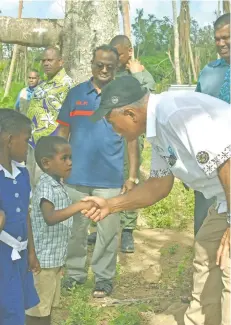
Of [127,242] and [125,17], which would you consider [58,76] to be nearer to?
[127,242]

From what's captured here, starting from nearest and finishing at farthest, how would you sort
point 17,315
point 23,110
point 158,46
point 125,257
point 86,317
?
point 17,315 → point 86,317 → point 125,257 → point 23,110 → point 158,46

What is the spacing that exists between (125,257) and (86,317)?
1.70 m

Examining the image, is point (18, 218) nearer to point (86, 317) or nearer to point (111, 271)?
point (86, 317)

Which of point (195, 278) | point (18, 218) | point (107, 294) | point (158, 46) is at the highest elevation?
point (158, 46)

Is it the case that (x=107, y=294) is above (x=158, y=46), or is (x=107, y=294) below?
below

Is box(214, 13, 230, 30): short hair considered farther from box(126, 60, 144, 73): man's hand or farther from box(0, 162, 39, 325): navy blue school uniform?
box(0, 162, 39, 325): navy blue school uniform

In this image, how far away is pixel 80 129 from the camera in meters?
4.43

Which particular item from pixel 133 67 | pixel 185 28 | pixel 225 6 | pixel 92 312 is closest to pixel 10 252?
pixel 92 312

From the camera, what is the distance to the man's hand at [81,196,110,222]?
326 centimetres

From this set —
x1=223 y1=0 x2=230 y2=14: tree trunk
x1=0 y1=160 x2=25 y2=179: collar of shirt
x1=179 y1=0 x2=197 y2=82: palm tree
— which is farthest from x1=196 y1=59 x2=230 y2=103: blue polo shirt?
x1=179 y1=0 x2=197 y2=82: palm tree

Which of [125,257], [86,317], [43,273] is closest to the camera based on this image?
[43,273]

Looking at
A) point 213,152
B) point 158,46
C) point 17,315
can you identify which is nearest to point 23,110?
point 17,315

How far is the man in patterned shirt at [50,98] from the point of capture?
546 centimetres

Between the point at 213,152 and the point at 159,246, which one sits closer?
the point at 213,152
